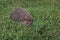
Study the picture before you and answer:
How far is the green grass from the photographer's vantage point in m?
5.83

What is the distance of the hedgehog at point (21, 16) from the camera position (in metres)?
6.50

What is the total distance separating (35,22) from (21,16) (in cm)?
52

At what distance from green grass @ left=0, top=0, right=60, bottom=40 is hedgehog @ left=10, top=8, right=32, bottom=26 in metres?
0.14

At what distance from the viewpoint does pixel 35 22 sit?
21.2ft

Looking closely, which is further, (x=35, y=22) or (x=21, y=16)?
(x=21, y=16)

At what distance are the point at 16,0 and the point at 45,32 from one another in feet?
8.66

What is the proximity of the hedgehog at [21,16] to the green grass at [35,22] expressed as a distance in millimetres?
142

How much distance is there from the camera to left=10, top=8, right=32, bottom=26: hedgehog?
6.50m

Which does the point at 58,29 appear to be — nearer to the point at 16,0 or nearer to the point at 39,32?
the point at 39,32

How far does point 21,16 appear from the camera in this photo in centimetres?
670

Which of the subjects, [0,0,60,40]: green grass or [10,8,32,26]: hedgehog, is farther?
[10,8,32,26]: hedgehog

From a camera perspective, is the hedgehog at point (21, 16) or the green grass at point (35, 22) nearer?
the green grass at point (35, 22)

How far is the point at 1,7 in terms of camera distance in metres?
7.61

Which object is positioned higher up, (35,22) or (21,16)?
(21,16)
